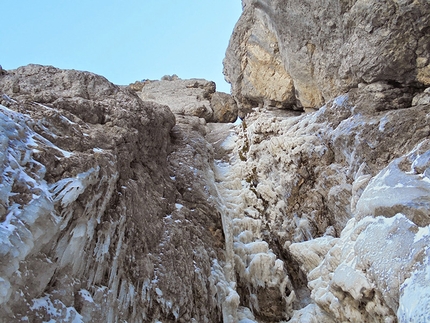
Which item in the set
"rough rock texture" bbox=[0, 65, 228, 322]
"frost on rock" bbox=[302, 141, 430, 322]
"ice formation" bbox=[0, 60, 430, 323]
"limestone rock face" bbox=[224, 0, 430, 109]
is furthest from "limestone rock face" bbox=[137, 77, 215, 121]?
"frost on rock" bbox=[302, 141, 430, 322]

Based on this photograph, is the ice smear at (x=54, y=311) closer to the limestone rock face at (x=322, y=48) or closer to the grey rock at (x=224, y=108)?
the limestone rock face at (x=322, y=48)

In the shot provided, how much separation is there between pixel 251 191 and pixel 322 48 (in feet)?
17.5

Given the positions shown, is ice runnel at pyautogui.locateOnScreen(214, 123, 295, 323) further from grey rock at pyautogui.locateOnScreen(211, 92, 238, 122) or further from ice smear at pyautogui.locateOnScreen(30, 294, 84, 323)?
grey rock at pyautogui.locateOnScreen(211, 92, 238, 122)

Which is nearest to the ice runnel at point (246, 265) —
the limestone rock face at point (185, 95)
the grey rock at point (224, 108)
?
the limestone rock face at point (185, 95)

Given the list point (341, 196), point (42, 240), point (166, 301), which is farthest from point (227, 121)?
point (42, 240)

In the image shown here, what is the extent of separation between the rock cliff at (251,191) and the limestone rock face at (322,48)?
1.9 inches

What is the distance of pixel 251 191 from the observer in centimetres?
1252

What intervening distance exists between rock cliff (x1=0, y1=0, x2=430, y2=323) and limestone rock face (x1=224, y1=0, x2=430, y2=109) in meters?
0.05

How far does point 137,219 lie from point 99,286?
1979 mm

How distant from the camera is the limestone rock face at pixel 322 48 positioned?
8750mm

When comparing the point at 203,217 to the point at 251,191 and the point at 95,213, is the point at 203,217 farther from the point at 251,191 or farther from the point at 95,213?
the point at 95,213

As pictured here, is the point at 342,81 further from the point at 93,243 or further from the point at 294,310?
the point at 93,243

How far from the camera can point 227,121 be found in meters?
19.5

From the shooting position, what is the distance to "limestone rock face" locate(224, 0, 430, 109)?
→ 875 cm
